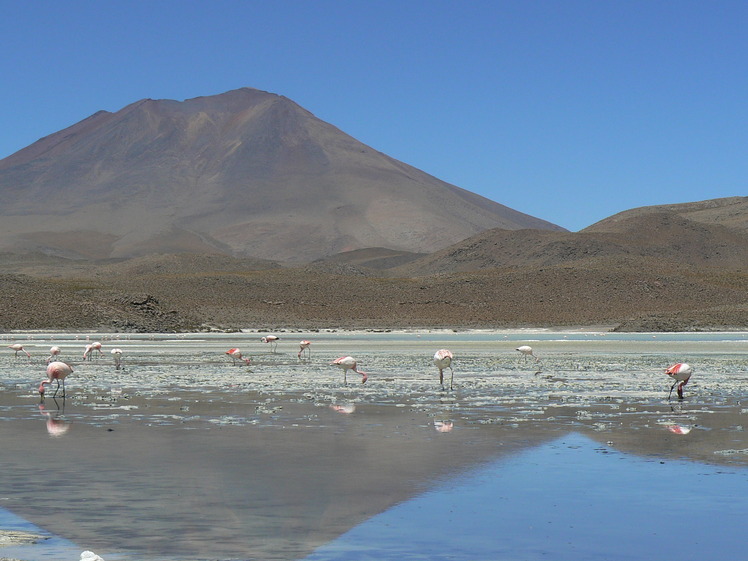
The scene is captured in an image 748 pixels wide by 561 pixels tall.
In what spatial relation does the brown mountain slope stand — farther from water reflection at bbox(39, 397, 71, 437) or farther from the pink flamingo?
the pink flamingo

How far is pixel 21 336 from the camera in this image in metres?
63.7

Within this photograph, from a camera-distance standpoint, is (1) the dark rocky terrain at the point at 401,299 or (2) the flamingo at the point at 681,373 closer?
(2) the flamingo at the point at 681,373

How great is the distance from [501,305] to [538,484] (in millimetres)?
91429

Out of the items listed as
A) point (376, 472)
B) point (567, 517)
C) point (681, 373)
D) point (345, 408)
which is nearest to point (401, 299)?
point (681, 373)

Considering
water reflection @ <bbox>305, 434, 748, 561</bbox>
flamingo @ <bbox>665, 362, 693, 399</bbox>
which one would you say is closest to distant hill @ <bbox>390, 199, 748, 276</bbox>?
flamingo @ <bbox>665, 362, 693, 399</bbox>

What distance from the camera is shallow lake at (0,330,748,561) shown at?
28.7ft

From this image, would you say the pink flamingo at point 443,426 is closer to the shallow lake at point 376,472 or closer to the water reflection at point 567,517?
the shallow lake at point 376,472

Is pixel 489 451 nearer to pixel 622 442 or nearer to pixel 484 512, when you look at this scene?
pixel 622 442

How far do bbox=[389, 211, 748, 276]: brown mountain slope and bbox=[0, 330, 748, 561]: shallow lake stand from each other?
132 metres

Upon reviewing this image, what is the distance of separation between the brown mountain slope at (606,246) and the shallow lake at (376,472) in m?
132

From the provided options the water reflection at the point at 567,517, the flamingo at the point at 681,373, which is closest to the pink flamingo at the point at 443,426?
the water reflection at the point at 567,517

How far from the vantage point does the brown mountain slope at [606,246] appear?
154 meters

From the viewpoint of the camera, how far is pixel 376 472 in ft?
39.2

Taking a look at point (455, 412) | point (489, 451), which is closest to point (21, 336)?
point (455, 412)
